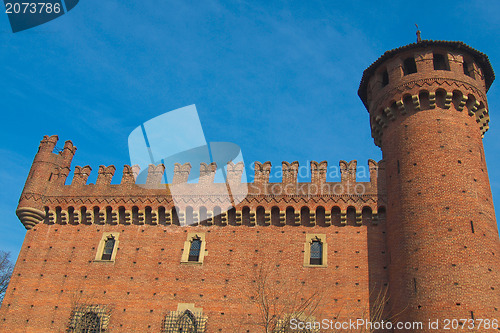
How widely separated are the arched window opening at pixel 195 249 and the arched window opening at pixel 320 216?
558cm

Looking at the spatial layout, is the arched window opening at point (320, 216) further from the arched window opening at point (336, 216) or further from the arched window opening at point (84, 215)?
the arched window opening at point (84, 215)

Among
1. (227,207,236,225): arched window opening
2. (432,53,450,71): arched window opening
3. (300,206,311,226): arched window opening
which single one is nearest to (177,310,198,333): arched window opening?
(227,207,236,225): arched window opening

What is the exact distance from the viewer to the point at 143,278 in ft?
69.7

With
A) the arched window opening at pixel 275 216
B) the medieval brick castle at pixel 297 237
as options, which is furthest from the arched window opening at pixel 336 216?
the arched window opening at pixel 275 216

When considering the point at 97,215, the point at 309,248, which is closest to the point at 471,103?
the point at 309,248

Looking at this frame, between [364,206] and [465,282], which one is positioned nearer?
[465,282]

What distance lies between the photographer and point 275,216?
72.8 feet

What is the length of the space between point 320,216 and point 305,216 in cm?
69

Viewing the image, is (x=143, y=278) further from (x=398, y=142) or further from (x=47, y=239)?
(x=398, y=142)

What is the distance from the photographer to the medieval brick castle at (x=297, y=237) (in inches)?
745

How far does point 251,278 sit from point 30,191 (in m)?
12.1

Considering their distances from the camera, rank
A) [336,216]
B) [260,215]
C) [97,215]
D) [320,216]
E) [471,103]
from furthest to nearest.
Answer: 1. [97,215]
2. [260,215]
3. [471,103]
4. [320,216]
5. [336,216]

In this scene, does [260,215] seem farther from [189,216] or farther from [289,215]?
[189,216]

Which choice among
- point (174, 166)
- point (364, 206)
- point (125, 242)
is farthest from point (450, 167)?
point (125, 242)
